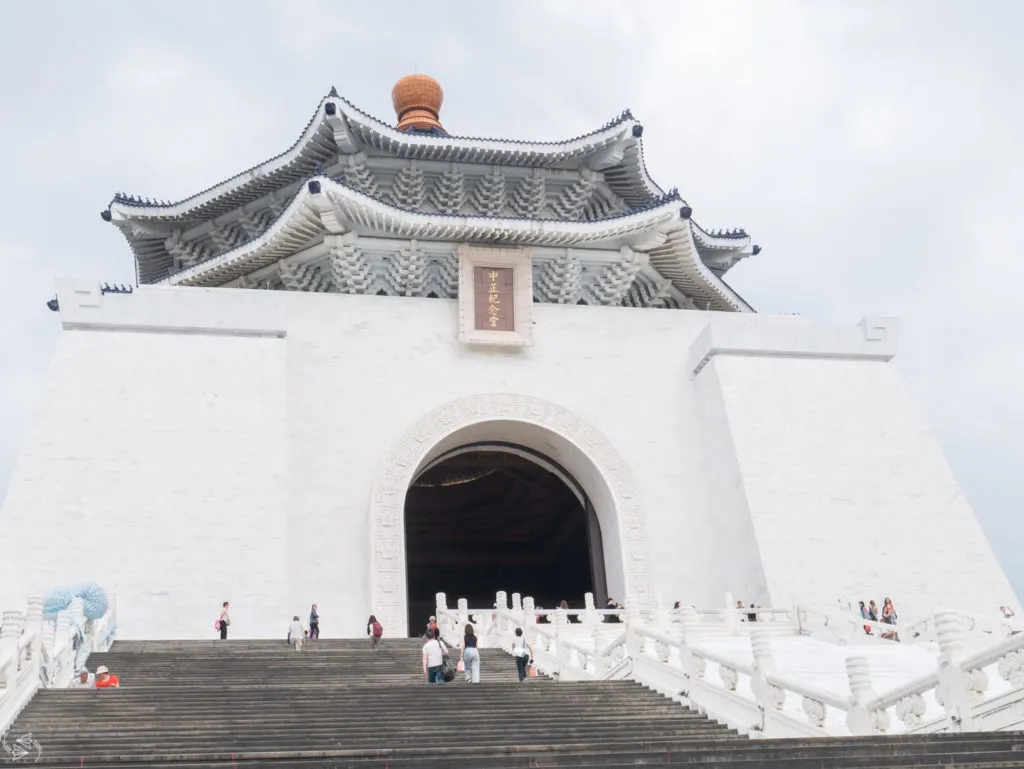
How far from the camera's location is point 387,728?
7203 millimetres

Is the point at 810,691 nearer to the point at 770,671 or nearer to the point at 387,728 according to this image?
the point at 770,671

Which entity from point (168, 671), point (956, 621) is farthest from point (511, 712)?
point (168, 671)

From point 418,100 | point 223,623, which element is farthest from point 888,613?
point 418,100

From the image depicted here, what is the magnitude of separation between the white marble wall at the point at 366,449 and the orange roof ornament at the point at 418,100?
5.21 meters

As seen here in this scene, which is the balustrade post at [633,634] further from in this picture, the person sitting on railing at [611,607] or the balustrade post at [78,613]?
the balustrade post at [78,613]

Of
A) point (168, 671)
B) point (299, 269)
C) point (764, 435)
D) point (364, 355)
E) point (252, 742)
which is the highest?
point (299, 269)

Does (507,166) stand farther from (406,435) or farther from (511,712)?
(511,712)

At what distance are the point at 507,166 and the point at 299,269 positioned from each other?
404 cm

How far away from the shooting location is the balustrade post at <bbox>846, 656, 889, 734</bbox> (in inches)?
266

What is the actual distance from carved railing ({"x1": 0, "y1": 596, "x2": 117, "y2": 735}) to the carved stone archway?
170 inches

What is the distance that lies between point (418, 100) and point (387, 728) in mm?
15574

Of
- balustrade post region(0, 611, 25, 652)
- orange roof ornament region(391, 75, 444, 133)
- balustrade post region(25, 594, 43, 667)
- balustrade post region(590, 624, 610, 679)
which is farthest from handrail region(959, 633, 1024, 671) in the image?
orange roof ornament region(391, 75, 444, 133)

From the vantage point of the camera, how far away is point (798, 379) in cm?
1716

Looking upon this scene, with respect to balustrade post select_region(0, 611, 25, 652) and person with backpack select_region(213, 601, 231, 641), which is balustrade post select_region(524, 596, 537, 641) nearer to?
person with backpack select_region(213, 601, 231, 641)
